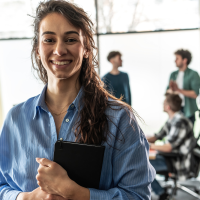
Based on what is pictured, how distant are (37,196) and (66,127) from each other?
0.27 meters

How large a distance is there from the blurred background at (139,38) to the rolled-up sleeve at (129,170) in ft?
9.24

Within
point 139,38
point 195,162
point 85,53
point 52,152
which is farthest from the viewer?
point 139,38

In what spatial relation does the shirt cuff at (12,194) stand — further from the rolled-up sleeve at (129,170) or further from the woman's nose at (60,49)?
the woman's nose at (60,49)

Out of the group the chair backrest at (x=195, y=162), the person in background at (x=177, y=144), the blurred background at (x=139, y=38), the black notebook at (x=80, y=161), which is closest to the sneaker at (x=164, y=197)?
the person in background at (x=177, y=144)

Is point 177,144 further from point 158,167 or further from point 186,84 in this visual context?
point 186,84

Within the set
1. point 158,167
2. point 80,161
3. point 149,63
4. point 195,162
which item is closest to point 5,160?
point 80,161

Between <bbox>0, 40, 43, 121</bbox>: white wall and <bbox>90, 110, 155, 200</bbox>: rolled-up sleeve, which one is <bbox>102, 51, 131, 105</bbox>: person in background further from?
<bbox>90, 110, 155, 200</bbox>: rolled-up sleeve

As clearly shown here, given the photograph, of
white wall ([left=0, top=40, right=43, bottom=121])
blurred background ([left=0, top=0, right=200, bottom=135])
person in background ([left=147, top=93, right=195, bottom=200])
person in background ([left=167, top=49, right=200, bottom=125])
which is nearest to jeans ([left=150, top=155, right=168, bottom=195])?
person in background ([left=147, top=93, right=195, bottom=200])

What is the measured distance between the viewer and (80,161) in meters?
0.87

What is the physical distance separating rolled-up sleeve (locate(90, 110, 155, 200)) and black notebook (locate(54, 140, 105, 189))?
5 cm

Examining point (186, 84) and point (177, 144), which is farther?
point (186, 84)

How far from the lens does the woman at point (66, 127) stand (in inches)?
34.8

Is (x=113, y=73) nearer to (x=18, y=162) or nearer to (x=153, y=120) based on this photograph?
(x=153, y=120)

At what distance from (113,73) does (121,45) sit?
43cm
